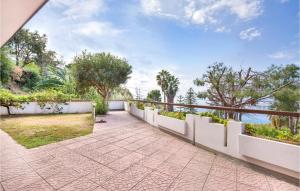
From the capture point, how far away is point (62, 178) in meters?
2.89

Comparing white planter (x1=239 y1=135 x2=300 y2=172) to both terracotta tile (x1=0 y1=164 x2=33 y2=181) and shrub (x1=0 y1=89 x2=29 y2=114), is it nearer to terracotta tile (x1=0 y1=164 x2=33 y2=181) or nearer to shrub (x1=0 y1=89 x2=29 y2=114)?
terracotta tile (x1=0 y1=164 x2=33 y2=181)

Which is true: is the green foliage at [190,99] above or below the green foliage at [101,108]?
above

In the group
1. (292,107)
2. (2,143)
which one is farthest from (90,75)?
(292,107)

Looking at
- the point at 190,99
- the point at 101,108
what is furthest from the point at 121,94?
the point at 190,99

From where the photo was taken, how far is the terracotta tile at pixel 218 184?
2633 mm

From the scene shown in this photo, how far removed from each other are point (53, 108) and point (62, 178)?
964cm

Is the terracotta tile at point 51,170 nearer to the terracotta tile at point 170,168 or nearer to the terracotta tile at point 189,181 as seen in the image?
the terracotta tile at point 170,168

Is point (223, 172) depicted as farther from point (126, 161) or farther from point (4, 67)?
point (4, 67)

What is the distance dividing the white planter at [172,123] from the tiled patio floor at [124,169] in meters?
0.40

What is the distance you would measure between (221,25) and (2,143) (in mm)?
12961

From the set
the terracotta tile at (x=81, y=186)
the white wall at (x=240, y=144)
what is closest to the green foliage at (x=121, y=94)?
the white wall at (x=240, y=144)

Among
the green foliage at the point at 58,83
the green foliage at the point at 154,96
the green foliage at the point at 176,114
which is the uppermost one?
the green foliage at the point at 58,83

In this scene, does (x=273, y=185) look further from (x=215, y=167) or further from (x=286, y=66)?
(x=286, y=66)

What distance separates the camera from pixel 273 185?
271 cm
